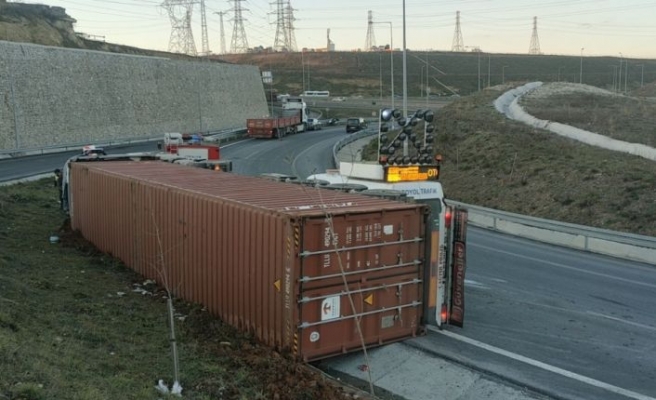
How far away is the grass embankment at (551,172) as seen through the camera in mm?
23297

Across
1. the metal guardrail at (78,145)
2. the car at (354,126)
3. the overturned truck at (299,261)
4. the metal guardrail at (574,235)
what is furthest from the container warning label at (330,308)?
the car at (354,126)

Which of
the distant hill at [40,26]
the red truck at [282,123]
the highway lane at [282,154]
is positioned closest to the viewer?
the highway lane at [282,154]

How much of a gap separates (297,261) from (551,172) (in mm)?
23343

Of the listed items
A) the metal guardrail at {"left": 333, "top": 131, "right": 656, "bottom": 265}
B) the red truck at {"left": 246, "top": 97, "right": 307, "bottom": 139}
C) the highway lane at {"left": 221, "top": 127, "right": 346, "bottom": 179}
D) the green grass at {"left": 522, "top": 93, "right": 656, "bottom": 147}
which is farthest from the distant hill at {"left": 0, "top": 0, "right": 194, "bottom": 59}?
the metal guardrail at {"left": 333, "top": 131, "right": 656, "bottom": 265}

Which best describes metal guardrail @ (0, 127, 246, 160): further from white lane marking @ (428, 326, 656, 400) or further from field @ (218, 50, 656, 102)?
field @ (218, 50, 656, 102)

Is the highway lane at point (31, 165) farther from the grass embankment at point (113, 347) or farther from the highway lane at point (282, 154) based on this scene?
the grass embankment at point (113, 347)

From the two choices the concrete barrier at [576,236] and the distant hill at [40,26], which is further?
the distant hill at [40,26]

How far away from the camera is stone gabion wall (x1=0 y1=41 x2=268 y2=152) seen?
4419 cm

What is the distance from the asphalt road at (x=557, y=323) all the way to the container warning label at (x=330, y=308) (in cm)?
170

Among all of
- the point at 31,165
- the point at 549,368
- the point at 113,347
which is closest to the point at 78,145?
the point at 31,165

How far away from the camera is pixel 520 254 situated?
57.5 ft

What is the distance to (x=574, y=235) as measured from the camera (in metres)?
19.4

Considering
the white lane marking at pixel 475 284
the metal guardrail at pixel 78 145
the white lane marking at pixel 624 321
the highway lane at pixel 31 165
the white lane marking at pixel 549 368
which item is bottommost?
the white lane marking at pixel 475 284

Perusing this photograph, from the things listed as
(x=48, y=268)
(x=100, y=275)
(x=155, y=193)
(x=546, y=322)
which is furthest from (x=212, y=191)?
(x=546, y=322)
